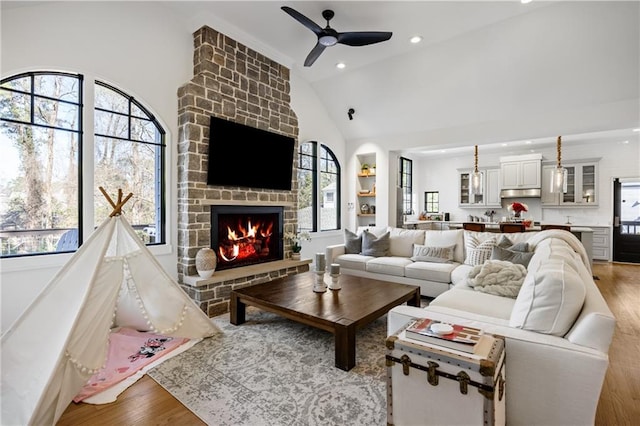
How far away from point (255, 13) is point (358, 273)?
3.84 meters

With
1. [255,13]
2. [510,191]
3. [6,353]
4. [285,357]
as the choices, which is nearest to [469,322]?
[285,357]

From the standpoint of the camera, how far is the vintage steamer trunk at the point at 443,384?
4.83 feet

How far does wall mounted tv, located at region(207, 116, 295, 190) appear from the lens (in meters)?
4.26

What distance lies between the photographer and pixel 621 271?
21.3ft

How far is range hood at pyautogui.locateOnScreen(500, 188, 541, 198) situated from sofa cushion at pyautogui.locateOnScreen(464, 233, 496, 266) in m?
4.73

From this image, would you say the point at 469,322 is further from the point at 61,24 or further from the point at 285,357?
the point at 61,24

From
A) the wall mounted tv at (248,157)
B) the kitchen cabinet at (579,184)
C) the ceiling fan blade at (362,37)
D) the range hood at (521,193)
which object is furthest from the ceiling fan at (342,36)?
the kitchen cabinet at (579,184)

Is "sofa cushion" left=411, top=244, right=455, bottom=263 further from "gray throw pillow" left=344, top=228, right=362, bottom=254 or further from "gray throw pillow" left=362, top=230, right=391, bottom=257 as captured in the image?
"gray throw pillow" left=344, top=228, right=362, bottom=254

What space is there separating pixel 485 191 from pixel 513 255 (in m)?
5.93

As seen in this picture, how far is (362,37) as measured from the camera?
11.7 feet

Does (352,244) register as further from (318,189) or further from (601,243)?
(601,243)

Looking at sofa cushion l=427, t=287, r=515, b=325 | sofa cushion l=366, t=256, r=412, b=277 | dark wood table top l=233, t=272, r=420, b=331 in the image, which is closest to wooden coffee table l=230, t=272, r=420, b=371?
dark wood table top l=233, t=272, r=420, b=331

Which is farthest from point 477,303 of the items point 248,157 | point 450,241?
point 248,157

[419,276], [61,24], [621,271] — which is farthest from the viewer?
[621,271]
